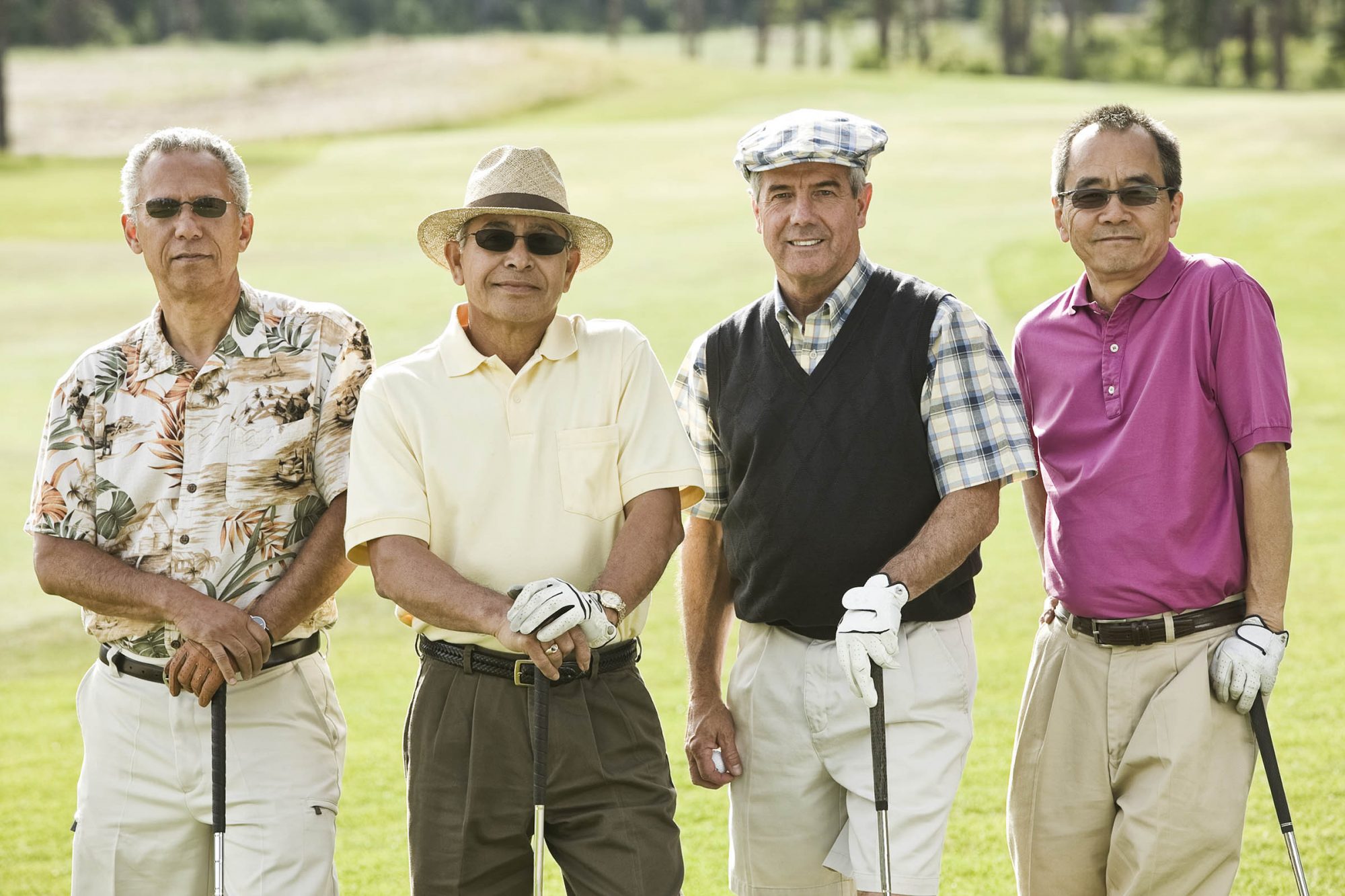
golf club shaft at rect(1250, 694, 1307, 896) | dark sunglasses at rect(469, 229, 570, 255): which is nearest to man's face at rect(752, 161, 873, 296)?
dark sunglasses at rect(469, 229, 570, 255)

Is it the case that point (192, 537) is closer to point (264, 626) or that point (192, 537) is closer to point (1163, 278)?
point (264, 626)

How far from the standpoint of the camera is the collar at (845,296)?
12.9 ft

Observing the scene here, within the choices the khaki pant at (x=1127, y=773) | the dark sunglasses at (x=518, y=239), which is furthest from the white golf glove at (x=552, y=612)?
the khaki pant at (x=1127, y=773)

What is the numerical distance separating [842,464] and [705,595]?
0.62 m

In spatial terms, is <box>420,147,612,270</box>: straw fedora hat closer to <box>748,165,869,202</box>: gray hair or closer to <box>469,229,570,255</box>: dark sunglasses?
<box>469,229,570,255</box>: dark sunglasses

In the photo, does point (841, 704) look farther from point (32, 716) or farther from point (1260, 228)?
point (1260, 228)

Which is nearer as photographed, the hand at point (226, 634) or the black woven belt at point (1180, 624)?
the hand at point (226, 634)

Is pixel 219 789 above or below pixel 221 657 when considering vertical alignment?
below

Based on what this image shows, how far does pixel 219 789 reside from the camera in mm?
3709

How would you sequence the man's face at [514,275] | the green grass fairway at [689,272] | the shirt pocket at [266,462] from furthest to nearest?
the green grass fairway at [689,272] → the shirt pocket at [266,462] → the man's face at [514,275]

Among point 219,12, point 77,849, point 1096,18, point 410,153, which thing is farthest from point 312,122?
point 1096,18

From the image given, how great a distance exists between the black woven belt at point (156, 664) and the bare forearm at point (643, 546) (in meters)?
0.93

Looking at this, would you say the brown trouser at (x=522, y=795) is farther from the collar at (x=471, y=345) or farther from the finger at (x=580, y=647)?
the collar at (x=471, y=345)

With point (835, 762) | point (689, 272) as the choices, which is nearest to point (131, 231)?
point (835, 762)
